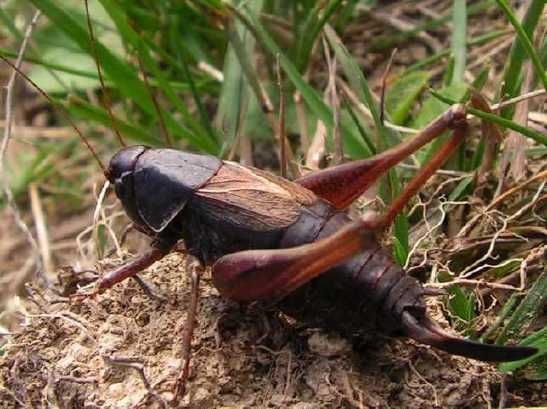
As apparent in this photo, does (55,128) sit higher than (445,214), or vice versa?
(445,214)

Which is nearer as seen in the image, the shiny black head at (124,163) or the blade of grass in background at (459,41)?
the shiny black head at (124,163)

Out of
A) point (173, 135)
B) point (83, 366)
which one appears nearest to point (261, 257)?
point (83, 366)

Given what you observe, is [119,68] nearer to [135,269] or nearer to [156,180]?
[156,180]

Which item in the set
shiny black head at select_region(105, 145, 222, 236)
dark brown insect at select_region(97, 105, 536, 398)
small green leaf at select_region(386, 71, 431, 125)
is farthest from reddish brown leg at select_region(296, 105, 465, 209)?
small green leaf at select_region(386, 71, 431, 125)

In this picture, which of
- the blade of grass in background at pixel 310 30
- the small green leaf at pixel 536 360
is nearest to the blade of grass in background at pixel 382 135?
the blade of grass in background at pixel 310 30

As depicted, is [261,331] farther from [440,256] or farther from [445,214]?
[445,214]

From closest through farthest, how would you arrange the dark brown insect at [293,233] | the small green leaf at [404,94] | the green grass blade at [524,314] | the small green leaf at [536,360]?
the dark brown insect at [293,233], the small green leaf at [536,360], the green grass blade at [524,314], the small green leaf at [404,94]

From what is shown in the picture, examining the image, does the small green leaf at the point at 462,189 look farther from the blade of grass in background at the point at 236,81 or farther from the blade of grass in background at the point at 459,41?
the blade of grass in background at the point at 236,81

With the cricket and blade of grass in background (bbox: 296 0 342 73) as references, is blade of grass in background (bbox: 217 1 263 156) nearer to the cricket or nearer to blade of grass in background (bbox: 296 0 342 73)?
blade of grass in background (bbox: 296 0 342 73)
